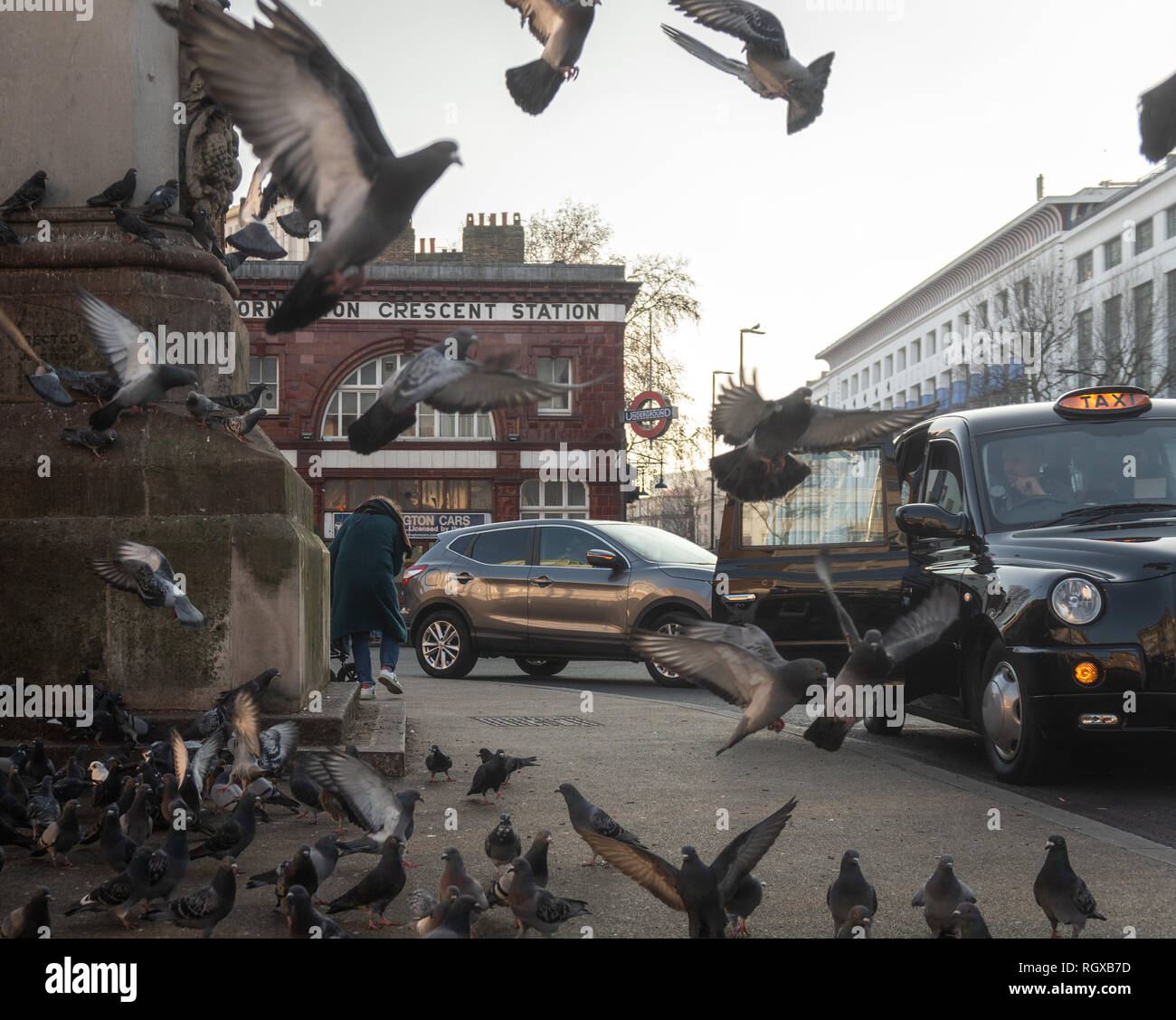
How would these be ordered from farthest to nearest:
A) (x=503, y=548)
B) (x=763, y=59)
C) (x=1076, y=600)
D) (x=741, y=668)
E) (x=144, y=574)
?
(x=503, y=548)
(x=1076, y=600)
(x=144, y=574)
(x=741, y=668)
(x=763, y=59)

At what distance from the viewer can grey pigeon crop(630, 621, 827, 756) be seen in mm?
2131

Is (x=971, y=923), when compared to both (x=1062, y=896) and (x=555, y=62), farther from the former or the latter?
(x=555, y=62)

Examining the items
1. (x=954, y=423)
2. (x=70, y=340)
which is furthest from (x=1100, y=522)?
(x=70, y=340)

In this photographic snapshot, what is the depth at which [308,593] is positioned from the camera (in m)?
7.05

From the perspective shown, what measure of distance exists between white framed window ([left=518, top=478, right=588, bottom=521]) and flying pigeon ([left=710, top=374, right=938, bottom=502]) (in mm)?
31694

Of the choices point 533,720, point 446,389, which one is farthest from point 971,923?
point 533,720

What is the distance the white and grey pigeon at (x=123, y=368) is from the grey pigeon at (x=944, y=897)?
2.59 metres

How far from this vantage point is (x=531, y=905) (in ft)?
12.7

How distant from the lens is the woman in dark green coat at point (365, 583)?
9.25m

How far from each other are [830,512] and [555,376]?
104 centimetres

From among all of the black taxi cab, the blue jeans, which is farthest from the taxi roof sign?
the blue jeans

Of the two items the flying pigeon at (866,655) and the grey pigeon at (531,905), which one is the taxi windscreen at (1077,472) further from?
the flying pigeon at (866,655)
